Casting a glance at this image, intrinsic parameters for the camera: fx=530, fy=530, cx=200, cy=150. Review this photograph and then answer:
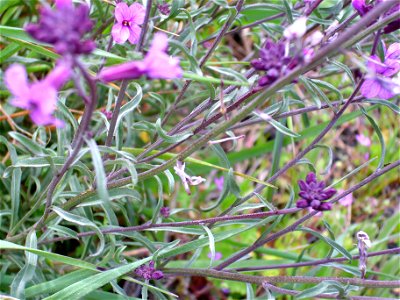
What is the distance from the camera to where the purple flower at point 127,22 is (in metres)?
1.57

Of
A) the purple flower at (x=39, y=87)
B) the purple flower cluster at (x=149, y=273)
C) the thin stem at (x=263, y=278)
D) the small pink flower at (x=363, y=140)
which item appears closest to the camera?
the purple flower at (x=39, y=87)

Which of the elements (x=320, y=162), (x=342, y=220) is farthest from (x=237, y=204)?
(x=320, y=162)

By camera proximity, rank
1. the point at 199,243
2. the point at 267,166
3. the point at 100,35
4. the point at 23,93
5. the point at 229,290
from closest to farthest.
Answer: the point at 23,93 < the point at 199,243 < the point at 100,35 < the point at 229,290 < the point at 267,166

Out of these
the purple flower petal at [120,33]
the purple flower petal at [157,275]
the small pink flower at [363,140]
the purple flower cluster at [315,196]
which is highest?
the small pink flower at [363,140]

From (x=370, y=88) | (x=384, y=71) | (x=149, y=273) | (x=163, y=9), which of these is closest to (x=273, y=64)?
(x=370, y=88)

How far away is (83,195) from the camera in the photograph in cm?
153

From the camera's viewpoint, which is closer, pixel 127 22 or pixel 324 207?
pixel 324 207

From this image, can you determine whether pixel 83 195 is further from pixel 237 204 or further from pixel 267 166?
pixel 267 166

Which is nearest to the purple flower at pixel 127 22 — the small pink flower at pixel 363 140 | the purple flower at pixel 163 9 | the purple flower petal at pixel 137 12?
the purple flower petal at pixel 137 12

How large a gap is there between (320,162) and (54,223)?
6.67ft

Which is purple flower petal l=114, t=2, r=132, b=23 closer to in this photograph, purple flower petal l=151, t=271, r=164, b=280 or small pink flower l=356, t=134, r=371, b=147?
purple flower petal l=151, t=271, r=164, b=280

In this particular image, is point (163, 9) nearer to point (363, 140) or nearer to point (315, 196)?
point (315, 196)

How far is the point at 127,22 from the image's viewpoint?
160 cm

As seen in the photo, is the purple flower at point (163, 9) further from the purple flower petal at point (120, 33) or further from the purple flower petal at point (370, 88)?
the purple flower petal at point (370, 88)
